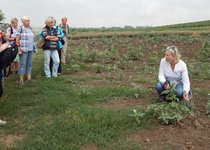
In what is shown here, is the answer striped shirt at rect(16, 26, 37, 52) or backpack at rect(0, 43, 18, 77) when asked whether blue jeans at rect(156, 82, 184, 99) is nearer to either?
backpack at rect(0, 43, 18, 77)

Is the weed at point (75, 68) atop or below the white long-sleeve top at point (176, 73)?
below

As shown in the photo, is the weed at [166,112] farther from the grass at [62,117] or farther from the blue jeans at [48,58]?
the blue jeans at [48,58]

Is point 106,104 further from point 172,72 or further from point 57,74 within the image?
point 57,74

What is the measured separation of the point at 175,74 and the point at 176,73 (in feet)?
0.12

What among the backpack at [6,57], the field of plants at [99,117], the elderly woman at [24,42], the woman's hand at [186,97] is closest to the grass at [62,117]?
the field of plants at [99,117]

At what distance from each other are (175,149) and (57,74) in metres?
5.34

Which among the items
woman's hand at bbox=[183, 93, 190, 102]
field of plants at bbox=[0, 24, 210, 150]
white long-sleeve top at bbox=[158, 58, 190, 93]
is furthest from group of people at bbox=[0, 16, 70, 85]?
woman's hand at bbox=[183, 93, 190, 102]

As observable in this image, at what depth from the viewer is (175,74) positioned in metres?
5.26

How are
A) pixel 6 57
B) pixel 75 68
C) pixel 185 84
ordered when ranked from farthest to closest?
pixel 75 68, pixel 185 84, pixel 6 57

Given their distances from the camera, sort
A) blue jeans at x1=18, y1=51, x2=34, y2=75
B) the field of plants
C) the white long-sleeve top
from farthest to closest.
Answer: blue jeans at x1=18, y1=51, x2=34, y2=75
the white long-sleeve top
the field of plants

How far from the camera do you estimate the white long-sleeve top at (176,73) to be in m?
5.10

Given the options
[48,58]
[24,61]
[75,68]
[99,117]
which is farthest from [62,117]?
[75,68]

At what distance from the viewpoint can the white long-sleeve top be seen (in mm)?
5098

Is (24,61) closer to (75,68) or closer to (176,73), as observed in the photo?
(75,68)
